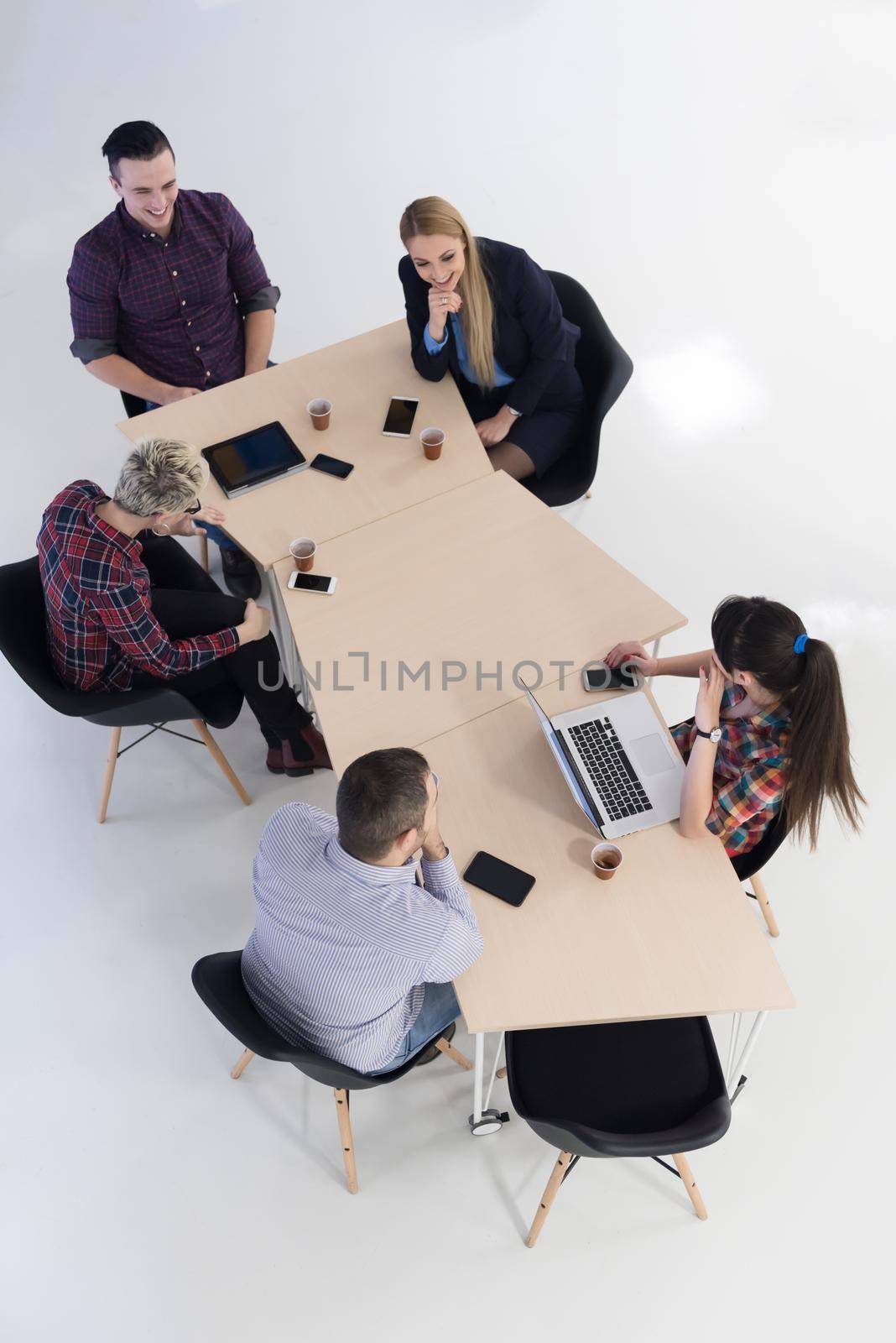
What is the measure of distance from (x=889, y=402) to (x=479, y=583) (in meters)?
2.67

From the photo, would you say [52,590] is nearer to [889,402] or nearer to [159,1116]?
[159,1116]

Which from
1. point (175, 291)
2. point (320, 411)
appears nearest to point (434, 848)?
point (320, 411)

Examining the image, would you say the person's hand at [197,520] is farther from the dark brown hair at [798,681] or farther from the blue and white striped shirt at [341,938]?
the dark brown hair at [798,681]

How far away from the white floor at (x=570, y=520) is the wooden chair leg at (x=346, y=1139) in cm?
5

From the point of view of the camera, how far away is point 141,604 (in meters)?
2.77

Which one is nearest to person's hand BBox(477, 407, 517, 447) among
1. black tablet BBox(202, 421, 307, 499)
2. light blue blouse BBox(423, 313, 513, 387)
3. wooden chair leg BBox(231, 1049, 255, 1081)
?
light blue blouse BBox(423, 313, 513, 387)

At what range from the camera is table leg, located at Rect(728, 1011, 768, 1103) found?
7.88ft

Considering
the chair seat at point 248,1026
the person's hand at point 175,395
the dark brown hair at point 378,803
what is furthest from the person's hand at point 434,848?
the person's hand at point 175,395

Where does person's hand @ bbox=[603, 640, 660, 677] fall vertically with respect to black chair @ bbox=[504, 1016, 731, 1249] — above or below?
above

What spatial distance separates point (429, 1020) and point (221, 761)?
4.21ft

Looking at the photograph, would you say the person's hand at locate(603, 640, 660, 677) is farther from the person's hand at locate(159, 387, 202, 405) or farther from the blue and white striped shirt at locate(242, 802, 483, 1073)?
the person's hand at locate(159, 387, 202, 405)

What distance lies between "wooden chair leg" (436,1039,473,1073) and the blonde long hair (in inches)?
85.5

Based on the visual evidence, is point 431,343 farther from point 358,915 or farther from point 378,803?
point 358,915

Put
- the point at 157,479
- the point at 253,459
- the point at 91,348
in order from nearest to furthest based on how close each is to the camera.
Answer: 1. the point at 157,479
2. the point at 253,459
3. the point at 91,348
